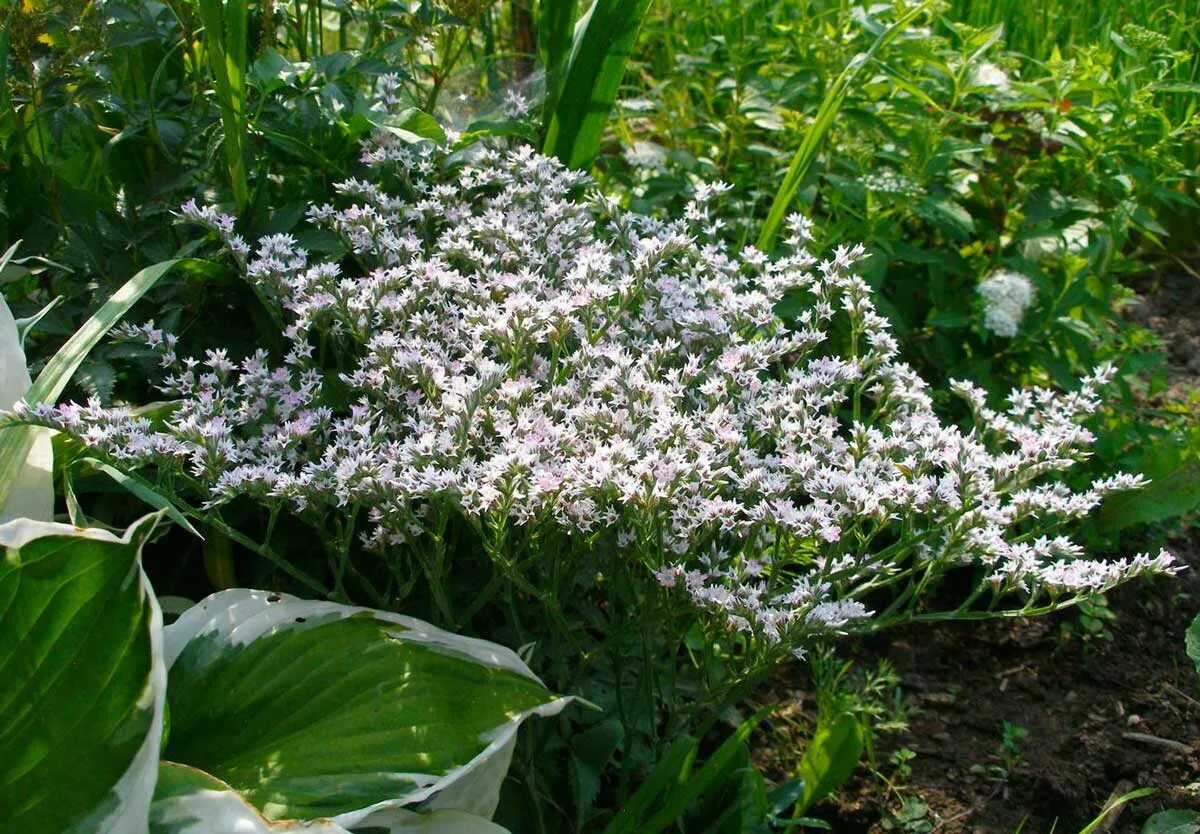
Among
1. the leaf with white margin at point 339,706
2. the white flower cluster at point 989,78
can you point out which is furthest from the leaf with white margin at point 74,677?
the white flower cluster at point 989,78

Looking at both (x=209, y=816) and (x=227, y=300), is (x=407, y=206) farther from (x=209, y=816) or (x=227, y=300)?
(x=209, y=816)

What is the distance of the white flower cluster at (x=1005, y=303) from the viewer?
2217 mm

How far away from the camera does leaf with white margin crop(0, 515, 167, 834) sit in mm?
1106

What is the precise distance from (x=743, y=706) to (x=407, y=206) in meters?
0.93

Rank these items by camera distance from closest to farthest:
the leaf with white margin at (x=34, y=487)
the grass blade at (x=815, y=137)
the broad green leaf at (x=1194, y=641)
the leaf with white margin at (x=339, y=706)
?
1. the leaf with white margin at (x=339, y=706)
2. the leaf with white margin at (x=34, y=487)
3. the broad green leaf at (x=1194, y=641)
4. the grass blade at (x=815, y=137)

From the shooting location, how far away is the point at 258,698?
4.28ft

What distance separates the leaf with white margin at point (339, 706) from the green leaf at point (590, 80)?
1018 millimetres

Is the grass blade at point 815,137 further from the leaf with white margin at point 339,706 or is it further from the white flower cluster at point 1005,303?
the leaf with white margin at point 339,706

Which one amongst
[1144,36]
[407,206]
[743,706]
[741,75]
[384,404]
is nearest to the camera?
[384,404]

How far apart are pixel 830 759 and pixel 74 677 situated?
950 millimetres

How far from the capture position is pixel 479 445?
1.34 meters

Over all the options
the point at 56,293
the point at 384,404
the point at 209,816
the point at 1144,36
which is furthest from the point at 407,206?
the point at 1144,36

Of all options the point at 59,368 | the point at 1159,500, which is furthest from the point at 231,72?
the point at 1159,500

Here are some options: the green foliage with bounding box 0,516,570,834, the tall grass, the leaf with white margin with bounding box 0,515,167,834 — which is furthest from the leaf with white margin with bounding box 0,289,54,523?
the tall grass
